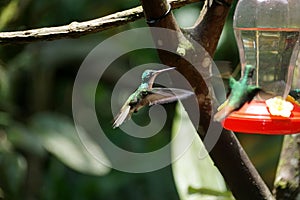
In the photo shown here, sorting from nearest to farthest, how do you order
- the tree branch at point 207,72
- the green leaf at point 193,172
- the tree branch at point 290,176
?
the tree branch at point 207,72
the tree branch at point 290,176
the green leaf at point 193,172

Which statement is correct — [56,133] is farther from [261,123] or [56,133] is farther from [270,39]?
[261,123]

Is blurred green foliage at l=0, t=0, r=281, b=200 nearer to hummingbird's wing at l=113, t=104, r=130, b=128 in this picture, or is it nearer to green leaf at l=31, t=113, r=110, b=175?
green leaf at l=31, t=113, r=110, b=175

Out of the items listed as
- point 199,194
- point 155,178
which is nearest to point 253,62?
point 199,194

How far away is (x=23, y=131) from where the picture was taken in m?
3.13

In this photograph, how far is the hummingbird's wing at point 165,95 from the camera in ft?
4.09

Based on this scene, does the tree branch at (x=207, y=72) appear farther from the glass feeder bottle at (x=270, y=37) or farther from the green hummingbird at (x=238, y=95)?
the glass feeder bottle at (x=270, y=37)

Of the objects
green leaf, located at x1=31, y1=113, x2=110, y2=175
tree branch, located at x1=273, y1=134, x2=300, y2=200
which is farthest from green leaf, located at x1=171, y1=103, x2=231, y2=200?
green leaf, located at x1=31, y1=113, x2=110, y2=175

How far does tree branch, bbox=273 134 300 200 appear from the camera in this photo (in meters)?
1.80

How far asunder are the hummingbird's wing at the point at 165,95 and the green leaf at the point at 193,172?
73cm

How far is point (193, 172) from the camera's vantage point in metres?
2.14

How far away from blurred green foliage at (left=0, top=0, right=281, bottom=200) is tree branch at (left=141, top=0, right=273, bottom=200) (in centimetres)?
138

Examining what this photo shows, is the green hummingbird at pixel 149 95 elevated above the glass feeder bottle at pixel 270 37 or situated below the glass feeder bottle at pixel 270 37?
above

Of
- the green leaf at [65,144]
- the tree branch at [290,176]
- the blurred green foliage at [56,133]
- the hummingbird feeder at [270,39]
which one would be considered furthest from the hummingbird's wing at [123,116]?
the green leaf at [65,144]

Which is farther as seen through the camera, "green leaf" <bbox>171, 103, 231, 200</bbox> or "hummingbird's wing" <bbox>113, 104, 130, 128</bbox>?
"green leaf" <bbox>171, 103, 231, 200</bbox>
